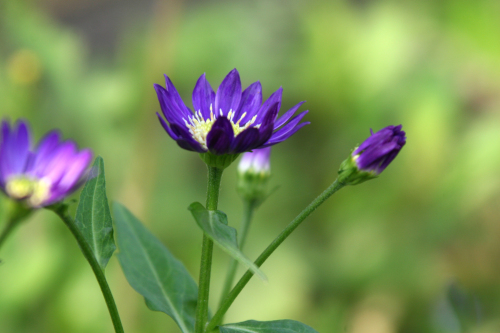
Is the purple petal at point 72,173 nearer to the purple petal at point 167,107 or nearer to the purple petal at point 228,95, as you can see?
the purple petal at point 167,107

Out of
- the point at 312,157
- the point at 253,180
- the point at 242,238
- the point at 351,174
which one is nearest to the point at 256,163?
the point at 253,180

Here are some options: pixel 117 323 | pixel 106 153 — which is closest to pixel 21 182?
pixel 117 323

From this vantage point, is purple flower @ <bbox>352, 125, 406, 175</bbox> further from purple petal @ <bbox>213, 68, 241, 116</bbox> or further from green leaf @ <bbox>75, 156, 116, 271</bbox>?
green leaf @ <bbox>75, 156, 116, 271</bbox>

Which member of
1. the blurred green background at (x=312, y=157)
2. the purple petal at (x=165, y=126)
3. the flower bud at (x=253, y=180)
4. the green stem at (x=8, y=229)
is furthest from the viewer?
the blurred green background at (x=312, y=157)

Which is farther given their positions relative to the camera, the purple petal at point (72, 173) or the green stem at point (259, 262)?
the green stem at point (259, 262)

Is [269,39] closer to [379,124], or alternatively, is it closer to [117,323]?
[379,124]

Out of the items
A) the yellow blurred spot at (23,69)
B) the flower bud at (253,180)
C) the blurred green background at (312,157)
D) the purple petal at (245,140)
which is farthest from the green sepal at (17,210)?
the yellow blurred spot at (23,69)

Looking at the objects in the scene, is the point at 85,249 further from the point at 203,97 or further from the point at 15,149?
the point at 203,97
